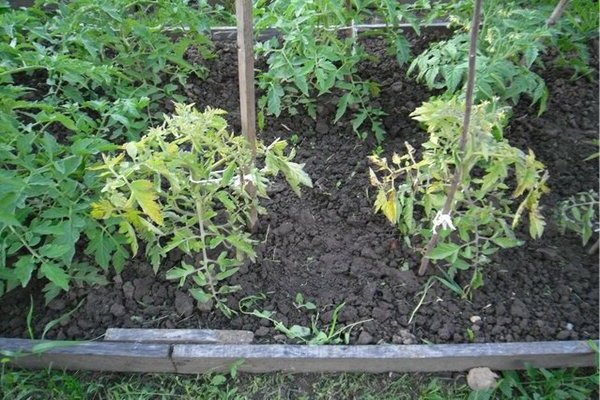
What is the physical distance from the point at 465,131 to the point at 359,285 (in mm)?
834

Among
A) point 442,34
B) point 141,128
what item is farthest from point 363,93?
point 141,128

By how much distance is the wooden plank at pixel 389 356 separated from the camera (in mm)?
2084

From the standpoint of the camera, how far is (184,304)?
2268mm

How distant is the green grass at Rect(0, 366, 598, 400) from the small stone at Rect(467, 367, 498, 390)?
29 mm

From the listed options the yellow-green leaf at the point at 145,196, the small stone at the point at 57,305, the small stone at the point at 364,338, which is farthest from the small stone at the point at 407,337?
the small stone at the point at 57,305

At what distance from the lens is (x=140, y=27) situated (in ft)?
9.04

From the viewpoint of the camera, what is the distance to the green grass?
6.89 ft

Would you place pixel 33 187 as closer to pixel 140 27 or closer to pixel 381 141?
pixel 140 27

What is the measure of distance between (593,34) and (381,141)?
1118 mm

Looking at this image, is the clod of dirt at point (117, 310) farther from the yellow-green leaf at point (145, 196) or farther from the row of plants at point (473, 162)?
the row of plants at point (473, 162)

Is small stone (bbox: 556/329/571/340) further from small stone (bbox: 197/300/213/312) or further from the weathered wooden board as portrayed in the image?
small stone (bbox: 197/300/213/312)

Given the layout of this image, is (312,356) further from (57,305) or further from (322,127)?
(322,127)

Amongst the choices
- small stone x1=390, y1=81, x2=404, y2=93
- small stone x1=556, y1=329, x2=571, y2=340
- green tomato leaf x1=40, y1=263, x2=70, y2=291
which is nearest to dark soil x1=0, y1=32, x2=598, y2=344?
small stone x1=556, y1=329, x2=571, y2=340

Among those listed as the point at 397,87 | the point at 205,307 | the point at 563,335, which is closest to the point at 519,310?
the point at 563,335
